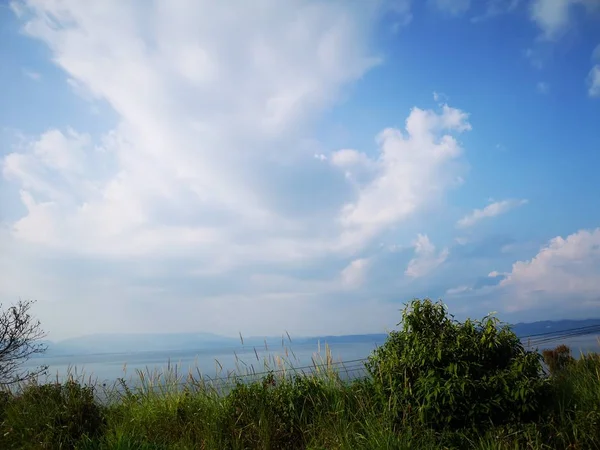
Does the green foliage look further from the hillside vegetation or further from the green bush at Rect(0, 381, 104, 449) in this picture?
the green bush at Rect(0, 381, 104, 449)

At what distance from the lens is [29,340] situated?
12.9m

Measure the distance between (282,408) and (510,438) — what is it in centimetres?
289

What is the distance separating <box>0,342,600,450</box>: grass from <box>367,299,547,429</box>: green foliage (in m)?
0.17

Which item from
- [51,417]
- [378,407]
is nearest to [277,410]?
[378,407]

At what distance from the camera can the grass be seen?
5.28m

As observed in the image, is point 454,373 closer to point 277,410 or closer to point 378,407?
point 378,407

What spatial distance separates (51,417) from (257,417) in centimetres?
307

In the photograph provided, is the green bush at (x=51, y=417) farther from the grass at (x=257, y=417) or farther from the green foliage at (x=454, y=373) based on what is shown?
the green foliage at (x=454, y=373)

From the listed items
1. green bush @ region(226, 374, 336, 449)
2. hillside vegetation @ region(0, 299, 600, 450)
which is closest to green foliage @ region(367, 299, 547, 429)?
hillside vegetation @ region(0, 299, 600, 450)

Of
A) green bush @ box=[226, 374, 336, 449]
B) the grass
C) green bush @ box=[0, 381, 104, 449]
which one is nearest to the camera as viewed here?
the grass

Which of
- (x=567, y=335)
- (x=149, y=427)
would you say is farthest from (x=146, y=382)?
(x=567, y=335)

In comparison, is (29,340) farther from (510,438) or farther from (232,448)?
(510,438)

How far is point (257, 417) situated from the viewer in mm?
6371

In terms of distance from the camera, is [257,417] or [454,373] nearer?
[454,373]
